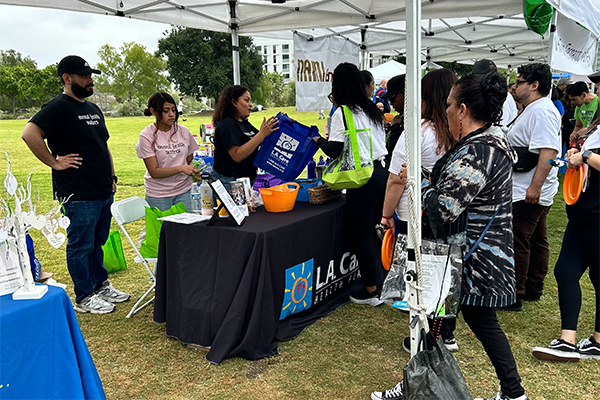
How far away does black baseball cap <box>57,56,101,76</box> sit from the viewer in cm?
288

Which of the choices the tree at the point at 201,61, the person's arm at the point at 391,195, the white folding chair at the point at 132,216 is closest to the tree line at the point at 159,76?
the tree at the point at 201,61

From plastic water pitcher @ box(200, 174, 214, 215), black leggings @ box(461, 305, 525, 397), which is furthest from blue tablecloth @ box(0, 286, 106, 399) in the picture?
black leggings @ box(461, 305, 525, 397)

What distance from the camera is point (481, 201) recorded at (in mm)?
1767

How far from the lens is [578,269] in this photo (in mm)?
2451

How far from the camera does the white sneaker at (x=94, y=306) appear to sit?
126 inches

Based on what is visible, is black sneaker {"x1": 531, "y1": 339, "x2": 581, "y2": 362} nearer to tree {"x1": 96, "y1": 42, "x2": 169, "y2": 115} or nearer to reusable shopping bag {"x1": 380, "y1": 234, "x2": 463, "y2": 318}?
reusable shopping bag {"x1": 380, "y1": 234, "x2": 463, "y2": 318}

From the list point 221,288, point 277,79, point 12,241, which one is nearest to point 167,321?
point 221,288

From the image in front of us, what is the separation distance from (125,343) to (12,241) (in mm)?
1315

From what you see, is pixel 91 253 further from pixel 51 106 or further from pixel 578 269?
pixel 578 269

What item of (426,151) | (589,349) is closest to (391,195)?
(426,151)

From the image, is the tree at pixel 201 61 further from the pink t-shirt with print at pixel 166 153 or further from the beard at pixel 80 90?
the beard at pixel 80 90

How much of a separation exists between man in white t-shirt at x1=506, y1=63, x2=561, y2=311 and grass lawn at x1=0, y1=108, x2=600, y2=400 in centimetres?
59

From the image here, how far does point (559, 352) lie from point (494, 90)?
169 cm

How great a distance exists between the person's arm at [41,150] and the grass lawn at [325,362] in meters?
0.35
